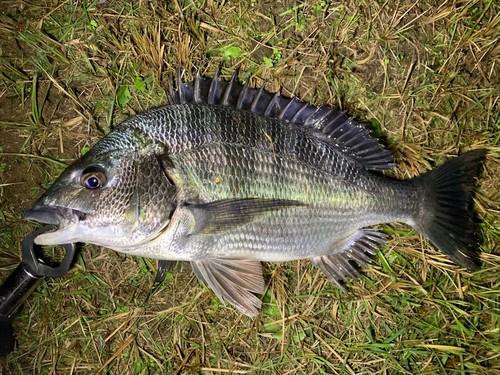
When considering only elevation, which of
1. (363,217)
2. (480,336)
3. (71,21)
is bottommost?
(480,336)

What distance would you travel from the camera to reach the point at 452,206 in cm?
259

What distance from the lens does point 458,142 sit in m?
2.85

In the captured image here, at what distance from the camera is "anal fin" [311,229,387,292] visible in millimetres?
2674

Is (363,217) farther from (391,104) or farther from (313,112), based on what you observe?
(391,104)

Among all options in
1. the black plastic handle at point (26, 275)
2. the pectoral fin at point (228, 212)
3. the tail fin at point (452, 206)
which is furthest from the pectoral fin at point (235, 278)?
the tail fin at point (452, 206)

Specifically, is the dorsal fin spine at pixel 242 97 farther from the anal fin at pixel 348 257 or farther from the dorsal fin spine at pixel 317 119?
the anal fin at pixel 348 257

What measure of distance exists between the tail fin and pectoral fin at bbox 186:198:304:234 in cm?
125

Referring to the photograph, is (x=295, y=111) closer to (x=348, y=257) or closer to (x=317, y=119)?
(x=317, y=119)

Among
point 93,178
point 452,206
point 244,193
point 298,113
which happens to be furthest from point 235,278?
point 452,206

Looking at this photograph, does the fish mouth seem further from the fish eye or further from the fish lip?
the fish eye

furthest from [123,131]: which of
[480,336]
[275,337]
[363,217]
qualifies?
[480,336]

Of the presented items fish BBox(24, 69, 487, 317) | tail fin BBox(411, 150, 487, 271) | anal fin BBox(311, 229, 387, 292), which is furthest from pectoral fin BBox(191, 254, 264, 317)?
tail fin BBox(411, 150, 487, 271)

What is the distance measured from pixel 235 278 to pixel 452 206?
6.11 feet

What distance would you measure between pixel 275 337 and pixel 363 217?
1.31 m
